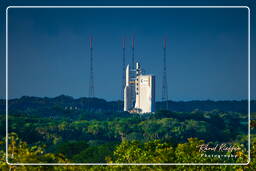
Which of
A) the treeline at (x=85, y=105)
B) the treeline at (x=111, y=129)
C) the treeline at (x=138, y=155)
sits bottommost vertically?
the treeline at (x=138, y=155)

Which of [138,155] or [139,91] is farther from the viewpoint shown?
[138,155]

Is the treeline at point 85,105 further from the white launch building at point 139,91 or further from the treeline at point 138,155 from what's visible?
the treeline at point 138,155

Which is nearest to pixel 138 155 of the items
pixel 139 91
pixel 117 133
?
pixel 117 133

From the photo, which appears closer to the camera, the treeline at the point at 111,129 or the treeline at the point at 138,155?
the treeline at the point at 138,155

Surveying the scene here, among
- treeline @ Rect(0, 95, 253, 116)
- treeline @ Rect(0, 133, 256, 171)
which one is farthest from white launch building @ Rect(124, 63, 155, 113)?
treeline @ Rect(0, 133, 256, 171)

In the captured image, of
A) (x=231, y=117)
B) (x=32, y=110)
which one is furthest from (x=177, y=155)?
(x=32, y=110)

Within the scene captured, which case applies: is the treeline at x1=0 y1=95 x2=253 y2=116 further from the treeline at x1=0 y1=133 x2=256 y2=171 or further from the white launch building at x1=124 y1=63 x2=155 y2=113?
the treeline at x1=0 y1=133 x2=256 y2=171

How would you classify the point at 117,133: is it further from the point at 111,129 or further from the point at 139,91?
the point at 139,91

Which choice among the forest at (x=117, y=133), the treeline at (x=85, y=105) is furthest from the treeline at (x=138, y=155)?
the treeline at (x=85, y=105)
